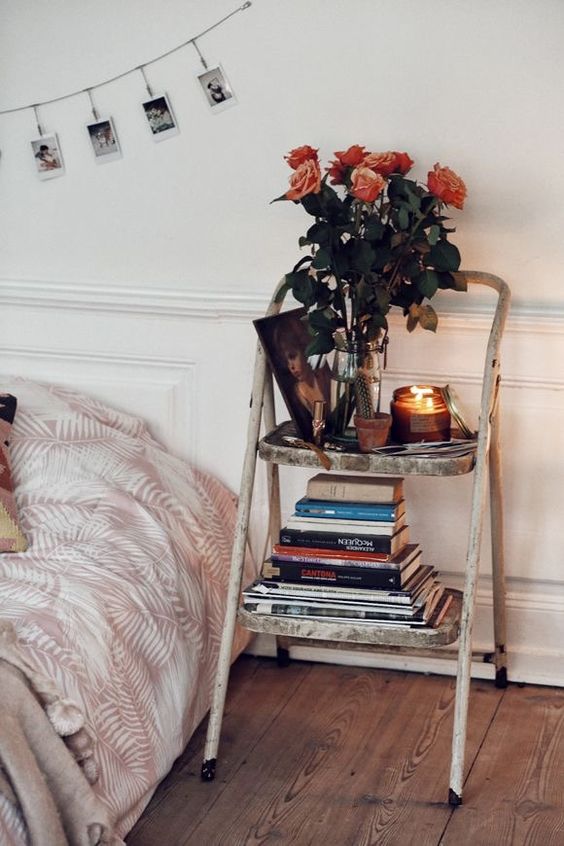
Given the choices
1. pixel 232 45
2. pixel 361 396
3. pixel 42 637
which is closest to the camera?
pixel 42 637

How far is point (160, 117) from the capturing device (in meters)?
2.69

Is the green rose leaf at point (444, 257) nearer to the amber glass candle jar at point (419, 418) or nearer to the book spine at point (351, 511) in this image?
the amber glass candle jar at point (419, 418)

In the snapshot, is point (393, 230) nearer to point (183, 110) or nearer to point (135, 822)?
point (183, 110)

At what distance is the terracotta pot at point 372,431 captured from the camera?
7.14ft

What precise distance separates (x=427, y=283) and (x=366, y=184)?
225 mm

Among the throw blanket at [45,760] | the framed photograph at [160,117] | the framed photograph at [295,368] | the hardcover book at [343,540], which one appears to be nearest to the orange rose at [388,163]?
the framed photograph at [295,368]

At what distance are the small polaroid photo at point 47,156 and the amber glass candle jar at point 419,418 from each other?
1.06 metres

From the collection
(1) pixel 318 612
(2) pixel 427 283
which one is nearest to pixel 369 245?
(2) pixel 427 283

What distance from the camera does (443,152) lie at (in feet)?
8.37

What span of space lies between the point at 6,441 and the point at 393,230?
89cm

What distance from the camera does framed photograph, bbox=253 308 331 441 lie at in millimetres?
2250

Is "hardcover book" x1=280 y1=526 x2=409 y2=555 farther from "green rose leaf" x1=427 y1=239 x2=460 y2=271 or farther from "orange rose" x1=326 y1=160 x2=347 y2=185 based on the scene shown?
"orange rose" x1=326 y1=160 x2=347 y2=185

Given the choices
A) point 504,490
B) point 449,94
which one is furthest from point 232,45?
point 504,490

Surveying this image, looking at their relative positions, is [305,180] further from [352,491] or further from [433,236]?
[352,491]
